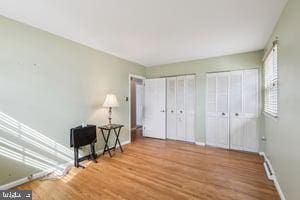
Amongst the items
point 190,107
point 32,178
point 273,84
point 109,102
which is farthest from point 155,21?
point 32,178

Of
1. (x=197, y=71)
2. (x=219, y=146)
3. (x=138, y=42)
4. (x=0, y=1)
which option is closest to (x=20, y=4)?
(x=0, y=1)

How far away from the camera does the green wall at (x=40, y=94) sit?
2285mm

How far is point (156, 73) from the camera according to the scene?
5.30 meters

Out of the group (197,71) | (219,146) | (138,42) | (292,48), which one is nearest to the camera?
(292,48)

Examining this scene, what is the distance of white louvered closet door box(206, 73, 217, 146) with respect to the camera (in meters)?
4.26

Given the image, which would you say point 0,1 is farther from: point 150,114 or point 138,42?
point 150,114

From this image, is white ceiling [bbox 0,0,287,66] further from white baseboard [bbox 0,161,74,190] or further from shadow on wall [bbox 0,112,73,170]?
white baseboard [bbox 0,161,74,190]

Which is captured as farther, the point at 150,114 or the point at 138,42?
the point at 150,114

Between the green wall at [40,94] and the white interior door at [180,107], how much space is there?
2.37 meters

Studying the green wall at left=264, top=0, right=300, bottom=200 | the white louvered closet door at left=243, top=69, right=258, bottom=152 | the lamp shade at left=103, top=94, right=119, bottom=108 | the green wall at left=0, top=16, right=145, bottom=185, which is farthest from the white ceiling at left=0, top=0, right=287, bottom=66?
the lamp shade at left=103, top=94, right=119, bottom=108

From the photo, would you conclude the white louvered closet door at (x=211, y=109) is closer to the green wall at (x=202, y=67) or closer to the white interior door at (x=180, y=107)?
the green wall at (x=202, y=67)

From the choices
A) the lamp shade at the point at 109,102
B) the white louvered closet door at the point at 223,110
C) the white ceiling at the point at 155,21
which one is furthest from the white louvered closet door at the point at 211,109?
the lamp shade at the point at 109,102

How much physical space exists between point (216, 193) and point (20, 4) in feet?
11.8

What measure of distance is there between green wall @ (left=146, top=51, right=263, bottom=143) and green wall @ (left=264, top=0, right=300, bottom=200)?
5.65 ft
